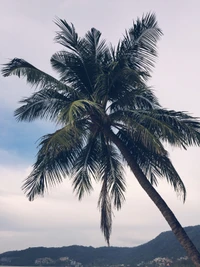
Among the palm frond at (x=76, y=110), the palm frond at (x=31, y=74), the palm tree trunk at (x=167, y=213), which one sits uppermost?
the palm frond at (x=31, y=74)

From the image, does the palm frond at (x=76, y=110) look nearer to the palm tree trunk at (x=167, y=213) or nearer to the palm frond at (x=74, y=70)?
the palm tree trunk at (x=167, y=213)

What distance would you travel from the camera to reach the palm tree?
14.7 meters

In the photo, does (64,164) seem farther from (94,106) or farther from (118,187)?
(94,106)

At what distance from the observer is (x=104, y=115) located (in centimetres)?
1484

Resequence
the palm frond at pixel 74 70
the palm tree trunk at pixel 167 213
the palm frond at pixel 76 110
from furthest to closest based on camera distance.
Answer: the palm frond at pixel 74 70 < the palm frond at pixel 76 110 < the palm tree trunk at pixel 167 213

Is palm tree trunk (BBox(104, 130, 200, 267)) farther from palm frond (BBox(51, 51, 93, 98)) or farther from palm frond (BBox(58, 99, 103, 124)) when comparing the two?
palm frond (BBox(51, 51, 93, 98))

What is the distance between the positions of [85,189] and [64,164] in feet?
4.86

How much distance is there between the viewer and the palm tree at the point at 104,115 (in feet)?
48.4

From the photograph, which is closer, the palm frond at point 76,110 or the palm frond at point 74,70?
the palm frond at point 76,110

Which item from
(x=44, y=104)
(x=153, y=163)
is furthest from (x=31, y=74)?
(x=153, y=163)

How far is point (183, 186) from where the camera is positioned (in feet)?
48.3

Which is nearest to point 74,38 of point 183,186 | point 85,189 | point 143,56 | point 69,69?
point 69,69

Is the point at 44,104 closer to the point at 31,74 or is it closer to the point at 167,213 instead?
the point at 31,74

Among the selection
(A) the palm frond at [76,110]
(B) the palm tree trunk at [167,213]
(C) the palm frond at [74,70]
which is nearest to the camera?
(B) the palm tree trunk at [167,213]
